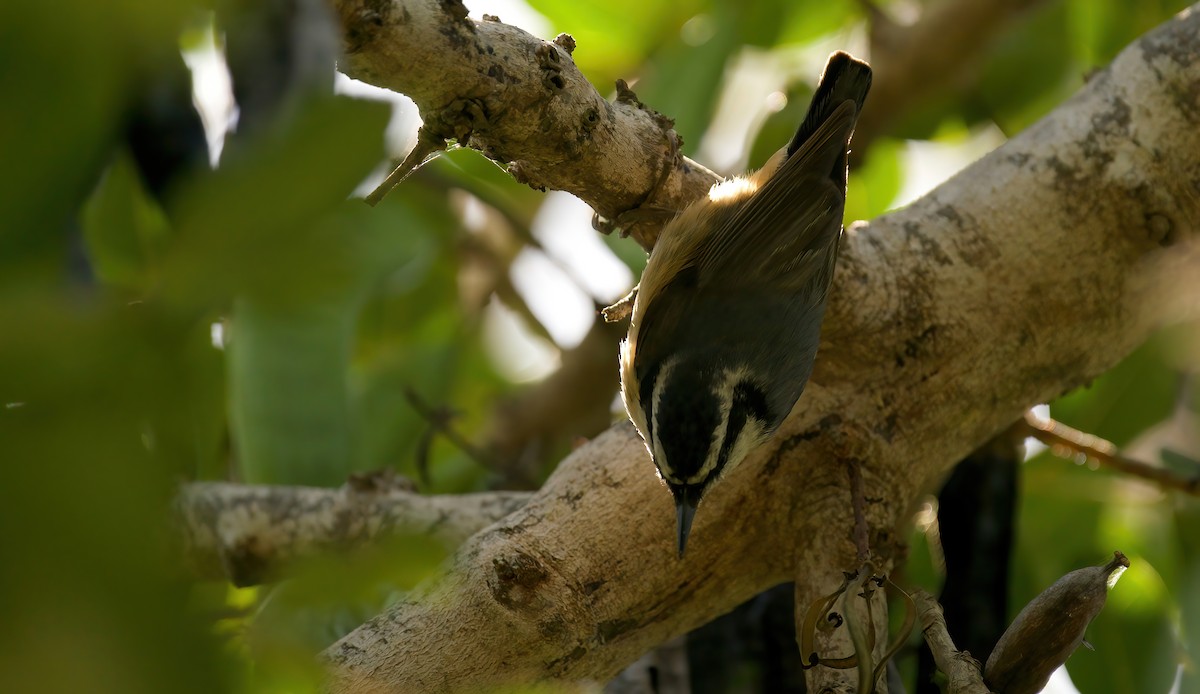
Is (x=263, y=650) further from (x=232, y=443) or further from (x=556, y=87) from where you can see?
(x=232, y=443)

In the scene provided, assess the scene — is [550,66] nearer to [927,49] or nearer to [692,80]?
[692,80]

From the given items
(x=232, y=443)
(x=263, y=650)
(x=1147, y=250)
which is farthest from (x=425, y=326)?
(x=263, y=650)

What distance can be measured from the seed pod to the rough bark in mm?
466

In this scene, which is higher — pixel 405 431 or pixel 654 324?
pixel 654 324

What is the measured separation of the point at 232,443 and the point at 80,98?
7.85 ft

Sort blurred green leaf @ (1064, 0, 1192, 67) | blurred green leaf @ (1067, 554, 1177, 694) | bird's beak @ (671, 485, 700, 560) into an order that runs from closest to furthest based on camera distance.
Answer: bird's beak @ (671, 485, 700, 560), blurred green leaf @ (1067, 554, 1177, 694), blurred green leaf @ (1064, 0, 1192, 67)

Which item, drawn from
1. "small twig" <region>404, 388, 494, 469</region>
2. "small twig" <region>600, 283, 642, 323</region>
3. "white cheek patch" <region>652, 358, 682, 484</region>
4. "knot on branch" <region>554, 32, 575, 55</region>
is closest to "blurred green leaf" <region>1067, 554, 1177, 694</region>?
"white cheek patch" <region>652, 358, 682, 484</region>

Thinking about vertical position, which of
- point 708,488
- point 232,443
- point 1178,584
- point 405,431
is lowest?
point 232,443

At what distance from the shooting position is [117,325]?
0.46m

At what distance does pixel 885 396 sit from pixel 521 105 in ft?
2.72

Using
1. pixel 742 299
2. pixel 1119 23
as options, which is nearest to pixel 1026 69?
pixel 1119 23

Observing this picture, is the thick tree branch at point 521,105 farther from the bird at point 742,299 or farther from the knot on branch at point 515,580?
the knot on branch at point 515,580

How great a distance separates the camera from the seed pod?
1.24 metres

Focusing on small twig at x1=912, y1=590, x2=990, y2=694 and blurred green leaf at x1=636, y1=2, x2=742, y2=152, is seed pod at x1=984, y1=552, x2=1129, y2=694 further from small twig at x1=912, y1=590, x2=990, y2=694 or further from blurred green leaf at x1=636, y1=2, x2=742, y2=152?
blurred green leaf at x1=636, y1=2, x2=742, y2=152
